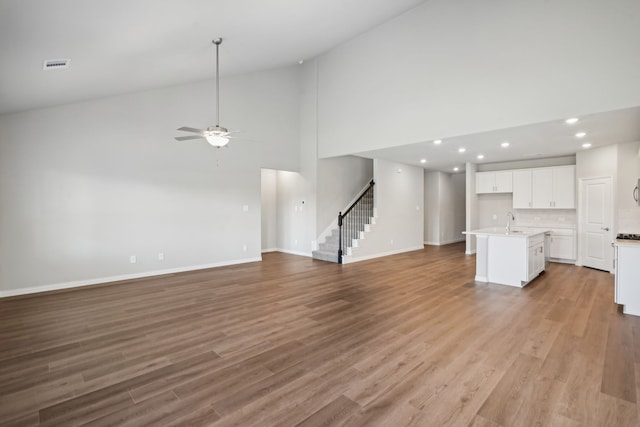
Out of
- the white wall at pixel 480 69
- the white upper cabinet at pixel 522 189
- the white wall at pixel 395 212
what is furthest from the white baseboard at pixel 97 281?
the white upper cabinet at pixel 522 189

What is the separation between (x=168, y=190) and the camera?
20.6ft

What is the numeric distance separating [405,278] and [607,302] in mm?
2873

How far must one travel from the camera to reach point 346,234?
8.23 metres

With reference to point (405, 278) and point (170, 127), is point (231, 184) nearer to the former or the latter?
point (170, 127)

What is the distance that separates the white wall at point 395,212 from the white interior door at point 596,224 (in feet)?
13.2

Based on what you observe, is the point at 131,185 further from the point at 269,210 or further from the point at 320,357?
the point at 320,357

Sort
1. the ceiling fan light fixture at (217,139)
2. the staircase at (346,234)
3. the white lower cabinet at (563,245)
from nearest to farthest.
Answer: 1. the ceiling fan light fixture at (217,139)
2. the white lower cabinet at (563,245)
3. the staircase at (346,234)

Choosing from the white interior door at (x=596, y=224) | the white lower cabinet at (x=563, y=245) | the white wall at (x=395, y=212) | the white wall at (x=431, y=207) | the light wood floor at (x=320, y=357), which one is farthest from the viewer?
the white wall at (x=431, y=207)

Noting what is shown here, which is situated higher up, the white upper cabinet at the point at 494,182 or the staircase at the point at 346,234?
the white upper cabinet at the point at 494,182

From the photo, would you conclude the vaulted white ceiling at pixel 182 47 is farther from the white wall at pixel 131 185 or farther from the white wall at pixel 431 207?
the white wall at pixel 431 207

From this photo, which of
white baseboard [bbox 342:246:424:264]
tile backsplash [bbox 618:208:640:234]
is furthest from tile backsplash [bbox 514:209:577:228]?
white baseboard [bbox 342:246:424:264]

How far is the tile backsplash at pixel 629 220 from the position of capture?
5273 mm

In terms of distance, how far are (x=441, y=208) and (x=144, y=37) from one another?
32.9 ft

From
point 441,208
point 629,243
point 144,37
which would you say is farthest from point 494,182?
point 144,37
